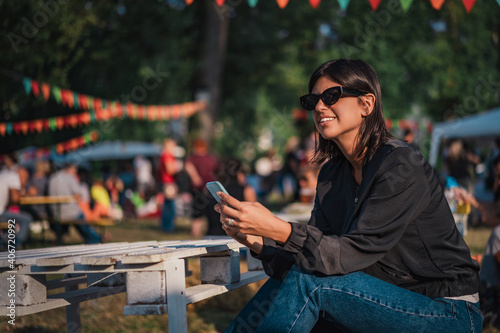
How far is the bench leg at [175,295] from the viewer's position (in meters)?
2.05

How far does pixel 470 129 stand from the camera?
13.4 m

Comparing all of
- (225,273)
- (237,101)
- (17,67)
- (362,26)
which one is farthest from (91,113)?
(225,273)

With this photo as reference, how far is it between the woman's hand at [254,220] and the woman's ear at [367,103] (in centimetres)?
58

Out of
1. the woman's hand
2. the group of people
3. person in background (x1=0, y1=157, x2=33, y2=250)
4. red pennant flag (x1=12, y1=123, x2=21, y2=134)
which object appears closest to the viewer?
the woman's hand

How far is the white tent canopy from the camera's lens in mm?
12961

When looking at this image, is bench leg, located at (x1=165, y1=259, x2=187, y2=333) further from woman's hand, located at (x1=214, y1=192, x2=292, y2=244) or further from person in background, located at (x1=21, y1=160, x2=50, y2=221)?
person in background, located at (x1=21, y1=160, x2=50, y2=221)

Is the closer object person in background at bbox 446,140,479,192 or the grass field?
the grass field

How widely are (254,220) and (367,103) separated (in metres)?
0.67

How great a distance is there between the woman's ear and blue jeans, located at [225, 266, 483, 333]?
0.61 m

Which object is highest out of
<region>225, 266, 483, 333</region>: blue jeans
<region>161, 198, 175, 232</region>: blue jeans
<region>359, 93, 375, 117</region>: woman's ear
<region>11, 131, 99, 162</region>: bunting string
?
<region>11, 131, 99, 162</region>: bunting string

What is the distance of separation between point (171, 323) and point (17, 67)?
9.46m

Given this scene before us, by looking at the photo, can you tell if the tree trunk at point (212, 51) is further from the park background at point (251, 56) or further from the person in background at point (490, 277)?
the person in background at point (490, 277)

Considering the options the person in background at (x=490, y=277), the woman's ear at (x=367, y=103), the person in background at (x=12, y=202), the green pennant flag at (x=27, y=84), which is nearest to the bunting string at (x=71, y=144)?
the green pennant flag at (x=27, y=84)

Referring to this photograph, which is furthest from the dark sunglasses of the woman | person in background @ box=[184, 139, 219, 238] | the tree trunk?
the tree trunk
